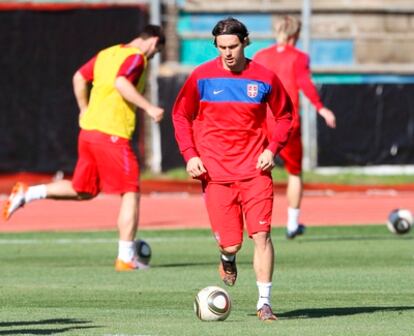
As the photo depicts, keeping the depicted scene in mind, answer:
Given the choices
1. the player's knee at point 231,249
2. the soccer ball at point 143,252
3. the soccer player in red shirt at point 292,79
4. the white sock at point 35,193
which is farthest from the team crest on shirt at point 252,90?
the soccer player in red shirt at point 292,79

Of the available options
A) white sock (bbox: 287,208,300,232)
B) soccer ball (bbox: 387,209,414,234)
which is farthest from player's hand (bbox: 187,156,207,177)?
soccer ball (bbox: 387,209,414,234)

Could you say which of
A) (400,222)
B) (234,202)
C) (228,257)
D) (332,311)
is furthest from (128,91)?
(400,222)

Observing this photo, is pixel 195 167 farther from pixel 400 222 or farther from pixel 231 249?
pixel 400 222

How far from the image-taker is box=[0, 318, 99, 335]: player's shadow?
8.90 m

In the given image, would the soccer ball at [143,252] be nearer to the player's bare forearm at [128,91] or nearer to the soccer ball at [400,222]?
the player's bare forearm at [128,91]

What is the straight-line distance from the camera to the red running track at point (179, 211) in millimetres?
19031

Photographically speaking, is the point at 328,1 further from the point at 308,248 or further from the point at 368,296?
the point at 368,296

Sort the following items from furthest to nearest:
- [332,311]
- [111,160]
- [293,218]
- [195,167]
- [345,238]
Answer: [345,238] → [293,218] → [111,160] → [332,311] → [195,167]

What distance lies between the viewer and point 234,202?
1008 centimetres

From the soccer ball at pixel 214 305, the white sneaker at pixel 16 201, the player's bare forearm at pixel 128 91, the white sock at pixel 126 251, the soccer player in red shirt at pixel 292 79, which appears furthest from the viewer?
the soccer player in red shirt at pixel 292 79

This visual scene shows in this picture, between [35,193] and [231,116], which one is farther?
[35,193]

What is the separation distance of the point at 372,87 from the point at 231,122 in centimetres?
1703

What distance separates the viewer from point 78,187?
1388 cm

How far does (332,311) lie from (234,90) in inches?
67.0
